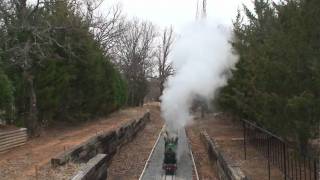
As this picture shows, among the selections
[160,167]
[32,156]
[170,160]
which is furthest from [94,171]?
[160,167]

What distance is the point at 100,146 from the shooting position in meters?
23.9

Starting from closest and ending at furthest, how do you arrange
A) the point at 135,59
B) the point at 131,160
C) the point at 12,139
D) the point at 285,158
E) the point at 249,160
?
the point at 285,158, the point at 249,160, the point at 12,139, the point at 131,160, the point at 135,59

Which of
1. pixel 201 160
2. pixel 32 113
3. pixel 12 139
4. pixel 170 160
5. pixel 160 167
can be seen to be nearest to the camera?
pixel 170 160

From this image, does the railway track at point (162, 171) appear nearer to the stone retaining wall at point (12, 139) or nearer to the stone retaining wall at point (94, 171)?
the stone retaining wall at point (94, 171)

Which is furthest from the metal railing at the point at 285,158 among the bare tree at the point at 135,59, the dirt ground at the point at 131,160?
the bare tree at the point at 135,59

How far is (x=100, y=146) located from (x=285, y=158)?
40.1 ft

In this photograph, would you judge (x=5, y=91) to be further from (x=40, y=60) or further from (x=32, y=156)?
(x=40, y=60)

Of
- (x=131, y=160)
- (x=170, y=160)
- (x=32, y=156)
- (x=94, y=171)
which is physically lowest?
(x=131, y=160)

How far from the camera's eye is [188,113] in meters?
24.3

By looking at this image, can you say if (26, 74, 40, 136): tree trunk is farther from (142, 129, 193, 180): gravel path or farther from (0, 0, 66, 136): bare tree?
(142, 129, 193, 180): gravel path

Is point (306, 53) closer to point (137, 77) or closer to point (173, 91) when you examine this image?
point (173, 91)

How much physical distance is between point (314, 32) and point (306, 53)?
534 mm

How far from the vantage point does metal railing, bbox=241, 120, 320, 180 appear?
12.4 meters

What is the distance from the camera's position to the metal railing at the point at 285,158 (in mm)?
12353
